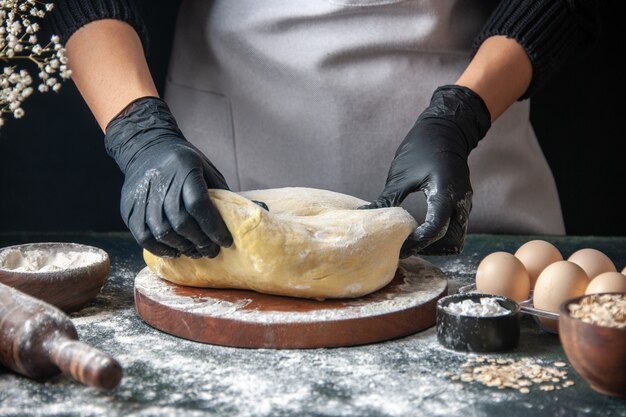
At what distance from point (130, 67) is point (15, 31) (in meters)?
0.57

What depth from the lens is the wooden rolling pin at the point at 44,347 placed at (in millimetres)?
1229

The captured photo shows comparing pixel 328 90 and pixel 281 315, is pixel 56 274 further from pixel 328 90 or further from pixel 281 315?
pixel 328 90

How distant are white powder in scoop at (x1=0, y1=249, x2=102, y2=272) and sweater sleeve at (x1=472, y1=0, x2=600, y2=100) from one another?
1285 millimetres

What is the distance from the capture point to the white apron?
235 centimetres

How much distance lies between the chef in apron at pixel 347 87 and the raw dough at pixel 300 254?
0.24 metres

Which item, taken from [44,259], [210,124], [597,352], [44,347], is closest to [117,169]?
[210,124]

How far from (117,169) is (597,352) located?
220 centimetres

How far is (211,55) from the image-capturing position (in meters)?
2.49

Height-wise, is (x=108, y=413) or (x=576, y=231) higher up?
(x=108, y=413)

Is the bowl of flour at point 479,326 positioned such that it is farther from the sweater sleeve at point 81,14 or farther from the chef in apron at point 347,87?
the sweater sleeve at point 81,14

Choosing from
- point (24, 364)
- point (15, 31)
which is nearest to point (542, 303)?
point (24, 364)

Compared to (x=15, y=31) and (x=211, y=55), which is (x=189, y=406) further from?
(x=211, y=55)

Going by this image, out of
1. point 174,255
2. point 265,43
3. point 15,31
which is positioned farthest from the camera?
point 265,43

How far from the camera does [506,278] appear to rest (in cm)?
169
